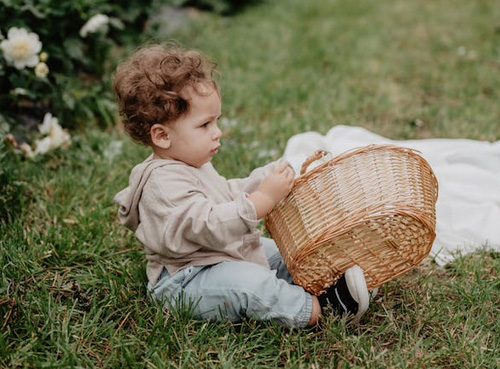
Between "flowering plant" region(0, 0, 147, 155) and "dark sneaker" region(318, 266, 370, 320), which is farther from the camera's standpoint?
"flowering plant" region(0, 0, 147, 155)

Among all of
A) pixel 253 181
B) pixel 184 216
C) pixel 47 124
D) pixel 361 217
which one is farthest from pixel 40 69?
pixel 361 217

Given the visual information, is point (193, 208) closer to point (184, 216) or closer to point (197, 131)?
point (184, 216)

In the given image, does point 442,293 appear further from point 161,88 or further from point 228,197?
point 161,88

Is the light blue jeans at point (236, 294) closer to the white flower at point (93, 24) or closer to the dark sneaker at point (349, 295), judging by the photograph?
the dark sneaker at point (349, 295)

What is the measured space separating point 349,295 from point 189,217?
0.61 meters

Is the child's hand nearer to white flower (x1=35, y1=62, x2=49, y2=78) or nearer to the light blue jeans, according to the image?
the light blue jeans

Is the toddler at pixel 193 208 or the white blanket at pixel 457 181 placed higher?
the toddler at pixel 193 208

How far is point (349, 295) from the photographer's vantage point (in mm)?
1993

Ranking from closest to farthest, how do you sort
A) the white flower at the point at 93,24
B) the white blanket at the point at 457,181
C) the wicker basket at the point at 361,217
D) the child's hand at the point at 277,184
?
the wicker basket at the point at 361,217, the child's hand at the point at 277,184, the white blanket at the point at 457,181, the white flower at the point at 93,24

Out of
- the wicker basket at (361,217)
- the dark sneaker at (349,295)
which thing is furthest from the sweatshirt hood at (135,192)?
the dark sneaker at (349,295)

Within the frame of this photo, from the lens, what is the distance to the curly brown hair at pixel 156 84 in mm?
1956

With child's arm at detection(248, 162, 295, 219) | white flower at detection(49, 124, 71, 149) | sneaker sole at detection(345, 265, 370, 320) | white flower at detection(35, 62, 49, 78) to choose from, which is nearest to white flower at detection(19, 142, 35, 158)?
white flower at detection(49, 124, 71, 149)

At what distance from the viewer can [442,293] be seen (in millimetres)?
2262

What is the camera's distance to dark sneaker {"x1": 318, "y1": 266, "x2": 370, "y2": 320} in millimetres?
1935
